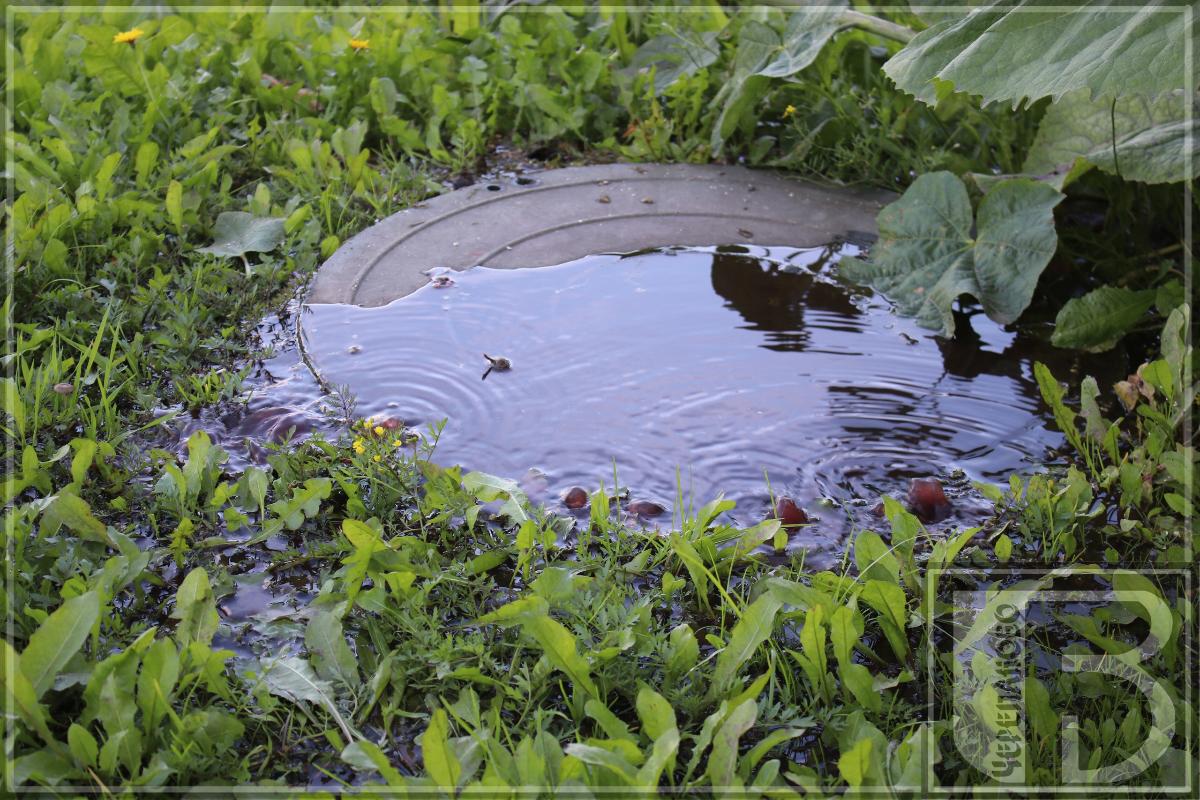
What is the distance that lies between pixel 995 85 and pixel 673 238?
1.21 meters

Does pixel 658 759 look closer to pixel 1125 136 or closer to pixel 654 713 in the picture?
pixel 654 713

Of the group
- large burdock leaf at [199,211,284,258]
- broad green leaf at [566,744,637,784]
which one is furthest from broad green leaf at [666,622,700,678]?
large burdock leaf at [199,211,284,258]

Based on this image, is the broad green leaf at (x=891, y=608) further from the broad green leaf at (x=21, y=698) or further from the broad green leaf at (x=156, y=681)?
the broad green leaf at (x=21, y=698)

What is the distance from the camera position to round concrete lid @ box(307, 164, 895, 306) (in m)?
2.81

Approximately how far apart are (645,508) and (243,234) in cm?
146

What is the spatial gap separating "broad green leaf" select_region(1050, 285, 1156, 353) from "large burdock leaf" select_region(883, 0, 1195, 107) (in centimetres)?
79

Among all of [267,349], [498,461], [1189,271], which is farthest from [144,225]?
[1189,271]

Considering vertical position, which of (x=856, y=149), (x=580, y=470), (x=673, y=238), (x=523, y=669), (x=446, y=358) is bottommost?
(x=523, y=669)

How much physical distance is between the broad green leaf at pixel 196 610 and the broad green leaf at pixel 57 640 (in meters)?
0.15

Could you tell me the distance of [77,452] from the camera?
1964mm

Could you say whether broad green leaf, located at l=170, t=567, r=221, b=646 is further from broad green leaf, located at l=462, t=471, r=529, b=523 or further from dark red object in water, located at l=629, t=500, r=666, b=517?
dark red object in water, located at l=629, t=500, r=666, b=517

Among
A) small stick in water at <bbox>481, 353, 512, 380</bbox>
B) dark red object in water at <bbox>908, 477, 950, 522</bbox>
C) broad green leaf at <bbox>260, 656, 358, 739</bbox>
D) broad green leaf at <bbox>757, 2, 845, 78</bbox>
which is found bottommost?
broad green leaf at <bbox>260, 656, 358, 739</bbox>

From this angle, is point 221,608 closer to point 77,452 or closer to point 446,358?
point 77,452

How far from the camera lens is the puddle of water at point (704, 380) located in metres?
2.15
